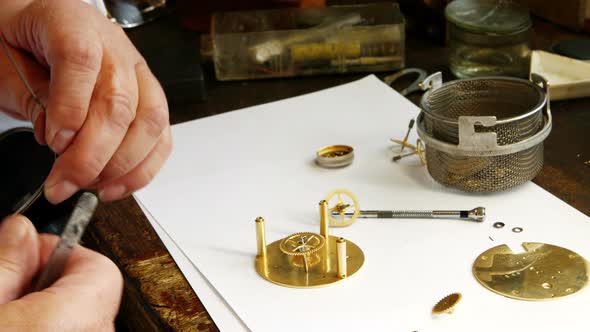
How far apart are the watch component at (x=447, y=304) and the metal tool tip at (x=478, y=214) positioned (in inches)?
5.8

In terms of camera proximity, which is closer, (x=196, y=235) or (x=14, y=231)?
(x=14, y=231)

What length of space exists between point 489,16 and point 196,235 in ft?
2.07

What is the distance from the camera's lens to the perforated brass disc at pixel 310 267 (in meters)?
0.90

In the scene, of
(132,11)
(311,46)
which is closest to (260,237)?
(311,46)

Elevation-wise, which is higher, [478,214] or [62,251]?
[62,251]

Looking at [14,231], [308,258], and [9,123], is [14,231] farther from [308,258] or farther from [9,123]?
[9,123]

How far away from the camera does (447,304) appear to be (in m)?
0.84

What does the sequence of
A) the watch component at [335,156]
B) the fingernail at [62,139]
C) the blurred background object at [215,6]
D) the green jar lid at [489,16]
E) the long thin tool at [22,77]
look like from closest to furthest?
the fingernail at [62,139]
the long thin tool at [22,77]
the watch component at [335,156]
the green jar lid at [489,16]
the blurred background object at [215,6]

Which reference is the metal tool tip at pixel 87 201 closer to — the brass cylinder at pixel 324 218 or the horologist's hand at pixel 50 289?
the horologist's hand at pixel 50 289

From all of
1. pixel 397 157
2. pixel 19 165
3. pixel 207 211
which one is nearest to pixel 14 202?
pixel 19 165

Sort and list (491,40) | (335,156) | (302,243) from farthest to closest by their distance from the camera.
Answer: (491,40), (335,156), (302,243)

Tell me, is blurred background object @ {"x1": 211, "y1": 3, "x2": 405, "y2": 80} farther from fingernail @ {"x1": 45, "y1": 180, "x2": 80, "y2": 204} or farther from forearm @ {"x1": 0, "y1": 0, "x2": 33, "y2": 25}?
fingernail @ {"x1": 45, "y1": 180, "x2": 80, "y2": 204}

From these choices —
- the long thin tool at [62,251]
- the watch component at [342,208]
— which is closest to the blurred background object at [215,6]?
the watch component at [342,208]

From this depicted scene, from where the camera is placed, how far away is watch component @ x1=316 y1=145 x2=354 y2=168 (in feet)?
3.68
